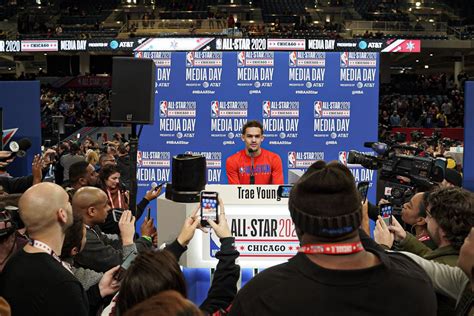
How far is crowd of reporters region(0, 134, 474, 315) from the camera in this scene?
6.86 feet

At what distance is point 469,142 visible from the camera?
9102 mm

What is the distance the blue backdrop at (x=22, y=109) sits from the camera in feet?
33.4

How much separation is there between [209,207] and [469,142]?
677 centimetres

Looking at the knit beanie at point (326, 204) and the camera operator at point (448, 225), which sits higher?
the knit beanie at point (326, 204)

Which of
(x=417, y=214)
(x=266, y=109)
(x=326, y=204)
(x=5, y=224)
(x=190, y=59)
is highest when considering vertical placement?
(x=190, y=59)

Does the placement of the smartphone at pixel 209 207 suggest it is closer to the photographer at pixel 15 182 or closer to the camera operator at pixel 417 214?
the camera operator at pixel 417 214

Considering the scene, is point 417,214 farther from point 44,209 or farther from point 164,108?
point 164,108

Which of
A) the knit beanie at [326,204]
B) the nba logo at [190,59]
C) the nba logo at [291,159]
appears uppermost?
the nba logo at [190,59]

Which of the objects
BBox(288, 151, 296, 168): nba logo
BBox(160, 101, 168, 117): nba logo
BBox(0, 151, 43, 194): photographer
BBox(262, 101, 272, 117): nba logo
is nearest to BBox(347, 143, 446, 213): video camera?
BBox(0, 151, 43, 194): photographer

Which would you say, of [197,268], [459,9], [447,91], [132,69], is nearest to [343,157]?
[132,69]

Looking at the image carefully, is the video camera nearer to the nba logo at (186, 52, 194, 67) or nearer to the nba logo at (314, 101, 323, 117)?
the nba logo at (314, 101, 323, 117)

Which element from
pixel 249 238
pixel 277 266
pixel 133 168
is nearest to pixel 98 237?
pixel 249 238

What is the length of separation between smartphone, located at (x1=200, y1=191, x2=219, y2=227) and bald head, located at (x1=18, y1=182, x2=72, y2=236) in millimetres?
656

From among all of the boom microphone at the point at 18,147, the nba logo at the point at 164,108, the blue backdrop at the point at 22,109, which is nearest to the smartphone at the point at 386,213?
the boom microphone at the point at 18,147
